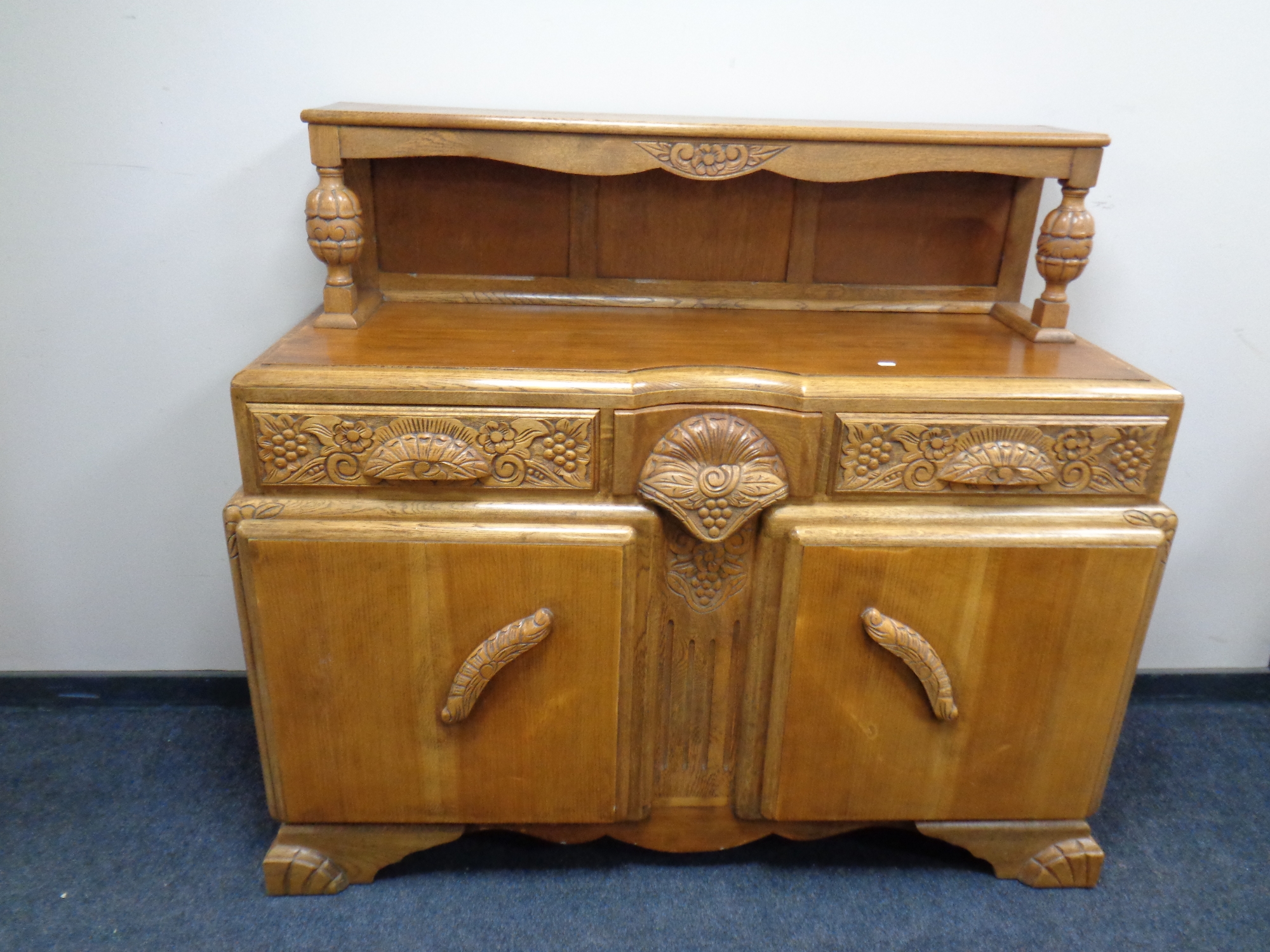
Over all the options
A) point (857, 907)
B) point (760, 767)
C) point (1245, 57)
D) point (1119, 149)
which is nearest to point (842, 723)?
point (760, 767)

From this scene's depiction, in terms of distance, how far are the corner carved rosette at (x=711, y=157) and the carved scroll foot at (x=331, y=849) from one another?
109 centimetres

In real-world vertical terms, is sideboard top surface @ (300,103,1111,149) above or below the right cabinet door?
above

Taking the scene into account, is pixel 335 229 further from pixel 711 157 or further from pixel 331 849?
pixel 331 849

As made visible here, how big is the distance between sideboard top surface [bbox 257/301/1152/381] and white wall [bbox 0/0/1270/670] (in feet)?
1.13

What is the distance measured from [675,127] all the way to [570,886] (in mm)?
1219

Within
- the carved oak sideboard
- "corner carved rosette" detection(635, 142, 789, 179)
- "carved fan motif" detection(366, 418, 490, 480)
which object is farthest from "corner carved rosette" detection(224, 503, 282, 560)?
"corner carved rosette" detection(635, 142, 789, 179)

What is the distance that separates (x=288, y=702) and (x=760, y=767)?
0.73 metres

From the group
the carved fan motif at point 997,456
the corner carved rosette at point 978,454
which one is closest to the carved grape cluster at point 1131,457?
the corner carved rosette at point 978,454

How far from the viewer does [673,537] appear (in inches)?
54.3

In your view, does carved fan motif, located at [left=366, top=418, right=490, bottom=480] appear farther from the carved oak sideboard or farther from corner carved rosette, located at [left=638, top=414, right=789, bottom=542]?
corner carved rosette, located at [left=638, top=414, right=789, bottom=542]

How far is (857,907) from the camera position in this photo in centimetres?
155

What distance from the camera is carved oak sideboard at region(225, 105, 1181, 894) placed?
1307 mm

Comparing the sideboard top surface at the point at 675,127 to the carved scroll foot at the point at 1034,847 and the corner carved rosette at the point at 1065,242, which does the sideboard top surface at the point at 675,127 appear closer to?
the corner carved rosette at the point at 1065,242

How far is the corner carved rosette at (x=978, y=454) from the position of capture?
1.32m
